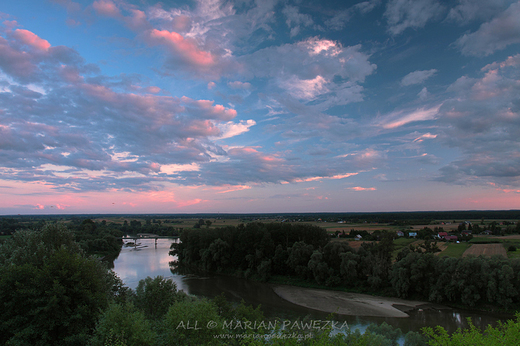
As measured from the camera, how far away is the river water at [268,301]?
31.7 m

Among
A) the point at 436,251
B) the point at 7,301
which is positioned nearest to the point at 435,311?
the point at 436,251

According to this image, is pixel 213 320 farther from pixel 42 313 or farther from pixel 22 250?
pixel 22 250

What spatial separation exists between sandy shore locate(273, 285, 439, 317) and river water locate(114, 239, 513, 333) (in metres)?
1.40

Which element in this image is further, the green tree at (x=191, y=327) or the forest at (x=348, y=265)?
the forest at (x=348, y=265)

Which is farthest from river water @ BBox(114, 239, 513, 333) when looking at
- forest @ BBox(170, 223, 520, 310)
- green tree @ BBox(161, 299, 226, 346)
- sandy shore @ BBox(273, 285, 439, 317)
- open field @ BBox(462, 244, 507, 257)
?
open field @ BBox(462, 244, 507, 257)

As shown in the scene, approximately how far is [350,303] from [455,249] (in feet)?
106

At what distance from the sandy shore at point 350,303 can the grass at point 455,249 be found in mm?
17930

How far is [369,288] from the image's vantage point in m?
A: 43.8

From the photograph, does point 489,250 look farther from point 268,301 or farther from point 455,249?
point 268,301

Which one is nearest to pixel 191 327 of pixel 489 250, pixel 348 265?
pixel 348 265

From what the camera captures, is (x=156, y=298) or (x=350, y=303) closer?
(x=156, y=298)

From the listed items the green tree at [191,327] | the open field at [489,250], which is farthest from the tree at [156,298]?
the open field at [489,250]

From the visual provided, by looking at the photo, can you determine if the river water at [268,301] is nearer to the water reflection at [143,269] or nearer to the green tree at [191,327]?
the water reflection at [143,269]

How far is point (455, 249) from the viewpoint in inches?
2233
